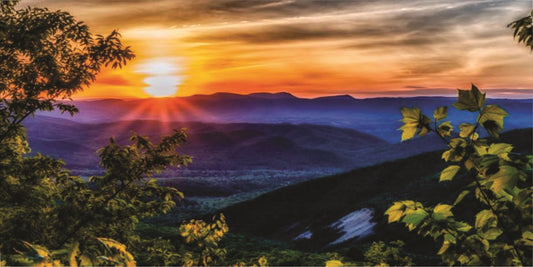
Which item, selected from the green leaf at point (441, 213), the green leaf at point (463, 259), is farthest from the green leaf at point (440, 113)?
the green leaf at point (463, 259)

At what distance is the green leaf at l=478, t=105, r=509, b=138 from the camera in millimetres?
2529

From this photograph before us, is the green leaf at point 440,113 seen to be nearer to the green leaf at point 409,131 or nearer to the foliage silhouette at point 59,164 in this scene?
the green leaf at point 409,131

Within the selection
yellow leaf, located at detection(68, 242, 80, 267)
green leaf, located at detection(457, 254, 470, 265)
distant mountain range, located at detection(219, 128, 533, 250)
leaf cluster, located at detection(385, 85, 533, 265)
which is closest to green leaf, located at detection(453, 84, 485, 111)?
leaf cluster, located at detection(385, 85, 533, 265)

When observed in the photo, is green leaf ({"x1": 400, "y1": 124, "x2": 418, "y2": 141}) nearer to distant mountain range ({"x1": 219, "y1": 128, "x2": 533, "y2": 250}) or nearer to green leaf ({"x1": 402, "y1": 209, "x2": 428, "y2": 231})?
green leaf ({"x1": 402, "y1": 209, "x2": 428, "y2": 231})

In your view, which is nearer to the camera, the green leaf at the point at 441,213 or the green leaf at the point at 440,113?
the green leaf at the point at 440,113

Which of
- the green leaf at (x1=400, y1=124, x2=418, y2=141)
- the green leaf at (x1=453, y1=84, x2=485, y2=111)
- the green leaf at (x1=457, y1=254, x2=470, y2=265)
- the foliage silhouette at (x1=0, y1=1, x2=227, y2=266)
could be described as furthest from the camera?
the foliage silhouette at (x1=0, y1=1, x2=227, y2=266)

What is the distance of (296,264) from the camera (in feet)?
59.3

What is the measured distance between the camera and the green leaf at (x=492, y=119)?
2529 mm

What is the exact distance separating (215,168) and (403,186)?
15886 centimetres

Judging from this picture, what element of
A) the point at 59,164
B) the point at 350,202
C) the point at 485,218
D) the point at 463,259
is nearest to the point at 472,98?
the point at 485,218

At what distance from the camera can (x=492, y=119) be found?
8.43 ft

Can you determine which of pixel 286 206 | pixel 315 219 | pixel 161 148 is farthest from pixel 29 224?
pixel 286 206

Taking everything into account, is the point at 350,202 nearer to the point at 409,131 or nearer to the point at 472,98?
the point at 409,131

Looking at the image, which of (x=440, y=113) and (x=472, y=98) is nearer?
(x=472, y=98)
